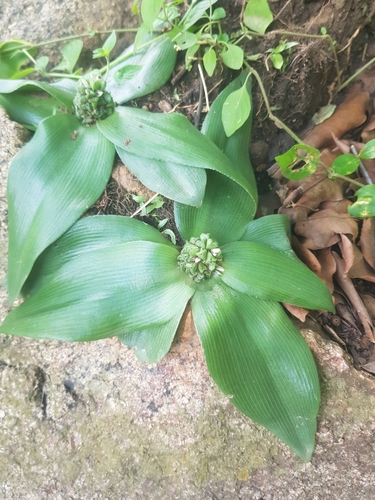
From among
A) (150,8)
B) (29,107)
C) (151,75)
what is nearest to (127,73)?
(151,75)

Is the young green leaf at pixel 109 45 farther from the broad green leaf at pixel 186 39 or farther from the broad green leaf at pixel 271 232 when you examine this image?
the broad green leaf at pixel 271 232

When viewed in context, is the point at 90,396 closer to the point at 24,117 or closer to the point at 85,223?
the point at 85,223

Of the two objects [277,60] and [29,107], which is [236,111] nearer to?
[277,60]

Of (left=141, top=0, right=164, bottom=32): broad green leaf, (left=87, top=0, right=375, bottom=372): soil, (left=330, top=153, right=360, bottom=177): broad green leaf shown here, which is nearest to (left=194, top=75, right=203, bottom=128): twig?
(left=87, top=0, right=375, bottom=372): soil

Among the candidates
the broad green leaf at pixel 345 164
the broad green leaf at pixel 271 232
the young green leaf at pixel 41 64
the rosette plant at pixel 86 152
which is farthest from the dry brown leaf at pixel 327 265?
the young green leaf at pixel 41 64

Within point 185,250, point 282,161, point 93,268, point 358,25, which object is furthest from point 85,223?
point 358,25

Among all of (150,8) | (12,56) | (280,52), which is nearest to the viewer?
(150,8)
